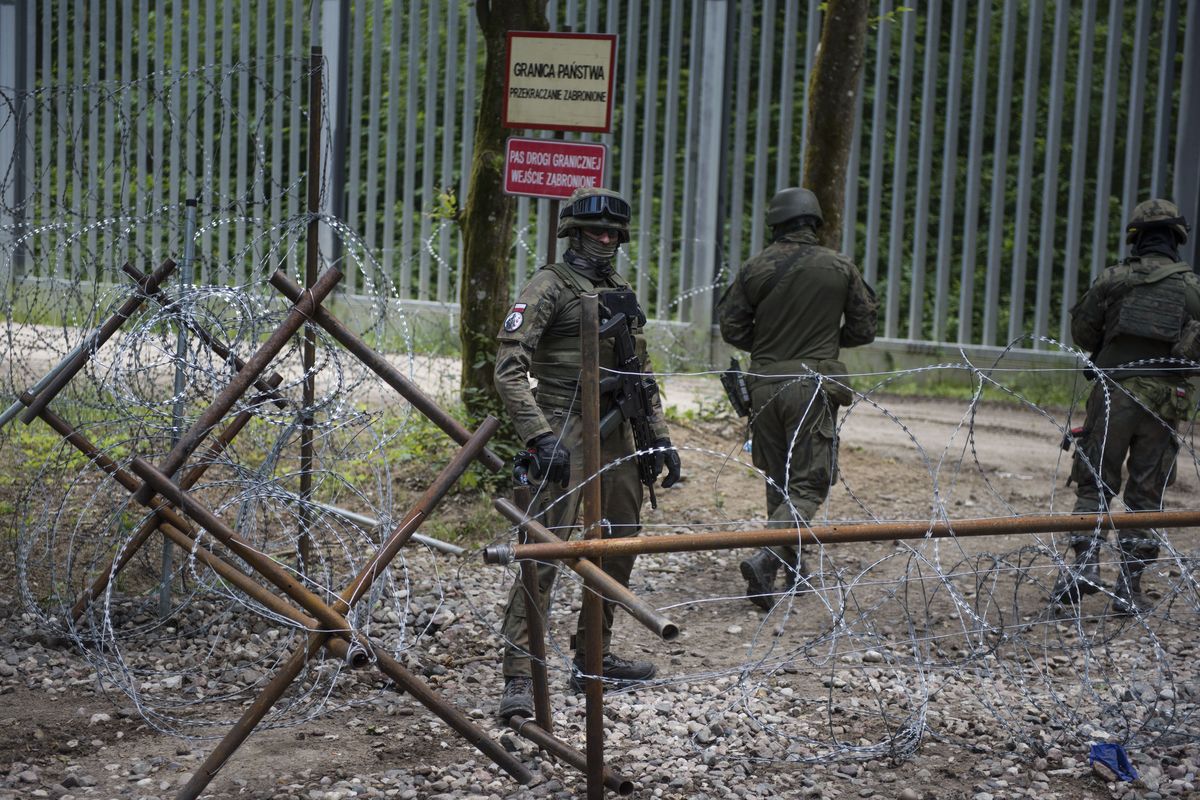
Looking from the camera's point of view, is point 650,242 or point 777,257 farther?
point 650,242

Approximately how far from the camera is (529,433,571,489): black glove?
4391mm

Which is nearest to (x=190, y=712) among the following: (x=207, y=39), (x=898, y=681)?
(x=898, y=681)

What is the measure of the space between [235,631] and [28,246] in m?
1.78

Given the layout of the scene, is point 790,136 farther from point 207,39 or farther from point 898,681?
point 898,681

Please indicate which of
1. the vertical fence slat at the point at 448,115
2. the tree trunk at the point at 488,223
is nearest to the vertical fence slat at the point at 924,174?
the vertical fence slat at the point at 448,115

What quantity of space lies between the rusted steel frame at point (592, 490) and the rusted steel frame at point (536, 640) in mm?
466

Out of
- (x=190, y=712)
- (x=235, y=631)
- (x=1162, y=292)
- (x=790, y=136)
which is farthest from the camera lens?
(x=790, y=136)

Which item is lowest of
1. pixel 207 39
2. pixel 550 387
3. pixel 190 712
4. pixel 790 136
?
pixel 190 712

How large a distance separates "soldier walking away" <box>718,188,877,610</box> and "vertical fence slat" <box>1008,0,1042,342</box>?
18.8 feet

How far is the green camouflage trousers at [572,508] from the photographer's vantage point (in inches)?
188

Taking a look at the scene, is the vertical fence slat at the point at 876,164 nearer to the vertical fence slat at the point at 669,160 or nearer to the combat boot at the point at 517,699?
the vertical fence slat at the point at 669,160

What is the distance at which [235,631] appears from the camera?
18.3 feet

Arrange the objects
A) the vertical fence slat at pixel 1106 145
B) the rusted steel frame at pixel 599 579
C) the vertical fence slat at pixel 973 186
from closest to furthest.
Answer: the rusted steel frame at pixel 599 579, the vertical fence slat at pixel 1106 145, the vertical fence slat at pixel 973 186

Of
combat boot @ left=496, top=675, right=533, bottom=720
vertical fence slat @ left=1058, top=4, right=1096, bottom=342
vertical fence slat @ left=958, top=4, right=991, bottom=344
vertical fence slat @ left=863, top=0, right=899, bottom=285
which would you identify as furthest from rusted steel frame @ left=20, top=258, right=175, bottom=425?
vertical fence slat @ left=1058, top=4, right=1096, bottom=342
